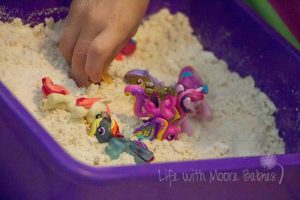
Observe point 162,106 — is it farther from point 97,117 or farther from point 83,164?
point 83,164

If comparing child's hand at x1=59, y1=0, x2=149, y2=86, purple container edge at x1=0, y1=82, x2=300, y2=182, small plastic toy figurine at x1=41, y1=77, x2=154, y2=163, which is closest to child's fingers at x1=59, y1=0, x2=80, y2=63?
child's hand at x1=59, y1=0, x2=149, y2=86

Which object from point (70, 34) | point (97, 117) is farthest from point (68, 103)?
point (70, 34)

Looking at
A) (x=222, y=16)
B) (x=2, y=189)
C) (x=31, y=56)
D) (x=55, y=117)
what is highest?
(x=222, y=16)

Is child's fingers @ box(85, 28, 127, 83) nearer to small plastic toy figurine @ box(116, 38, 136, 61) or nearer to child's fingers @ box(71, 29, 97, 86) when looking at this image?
child's fingers @ box(71, 29, 97, 86)

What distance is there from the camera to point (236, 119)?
3.17ft

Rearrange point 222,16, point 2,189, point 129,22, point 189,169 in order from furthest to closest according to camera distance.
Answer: point 222,16
point 129,22
point 2,189
point 189,169

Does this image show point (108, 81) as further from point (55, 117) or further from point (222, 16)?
point (222, 16)

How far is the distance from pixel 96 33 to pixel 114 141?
20cm

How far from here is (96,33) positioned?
0.87m

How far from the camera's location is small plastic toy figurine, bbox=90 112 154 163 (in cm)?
74

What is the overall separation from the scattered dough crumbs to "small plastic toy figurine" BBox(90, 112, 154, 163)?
1cm

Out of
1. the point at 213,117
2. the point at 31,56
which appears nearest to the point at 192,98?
the point at 213,117

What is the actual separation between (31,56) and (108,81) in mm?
136

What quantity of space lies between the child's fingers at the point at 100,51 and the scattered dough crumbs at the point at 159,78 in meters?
0.05
